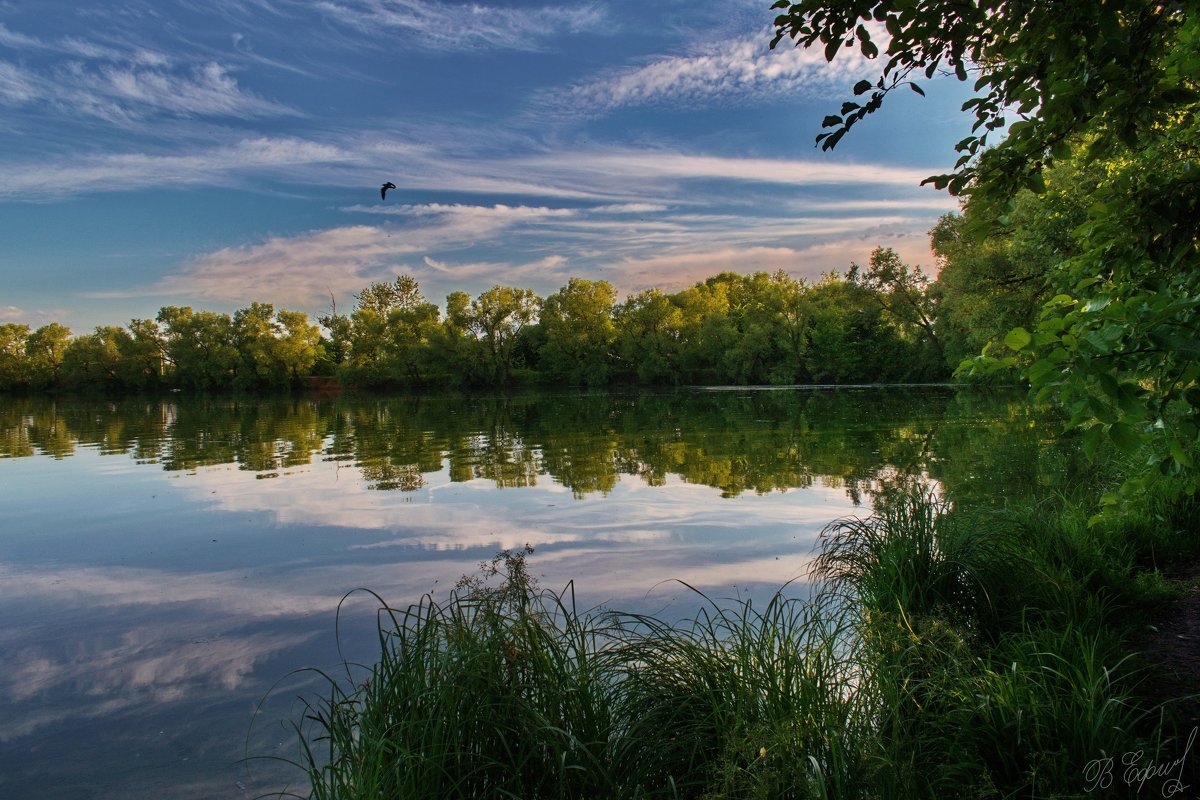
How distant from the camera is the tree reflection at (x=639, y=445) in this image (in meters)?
15.2

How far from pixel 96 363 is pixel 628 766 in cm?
11461

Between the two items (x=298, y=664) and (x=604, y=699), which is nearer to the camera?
(x=604, y=699)

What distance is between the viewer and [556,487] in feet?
49.1

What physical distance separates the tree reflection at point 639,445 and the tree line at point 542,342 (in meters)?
31.9

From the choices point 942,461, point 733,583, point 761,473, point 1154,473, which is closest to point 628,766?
point 1154,473

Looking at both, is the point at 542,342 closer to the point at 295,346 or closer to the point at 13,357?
the point at 295,346

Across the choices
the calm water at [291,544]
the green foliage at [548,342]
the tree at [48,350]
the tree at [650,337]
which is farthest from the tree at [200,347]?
the calm water at [291,544]

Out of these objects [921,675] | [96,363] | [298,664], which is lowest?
[298,664]

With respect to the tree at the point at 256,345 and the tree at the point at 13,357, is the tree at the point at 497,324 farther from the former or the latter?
the tree at the point at 13,357

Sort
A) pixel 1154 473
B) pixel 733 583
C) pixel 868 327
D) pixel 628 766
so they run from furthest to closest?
pixel 868 327
pixel 733 583
pixel 1154 473
pixel 628 766

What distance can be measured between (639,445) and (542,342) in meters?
68.7

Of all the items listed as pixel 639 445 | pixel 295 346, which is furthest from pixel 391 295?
pixel 639 445

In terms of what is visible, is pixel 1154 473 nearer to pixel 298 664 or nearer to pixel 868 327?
pixel 298 664

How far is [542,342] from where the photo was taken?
295ft
